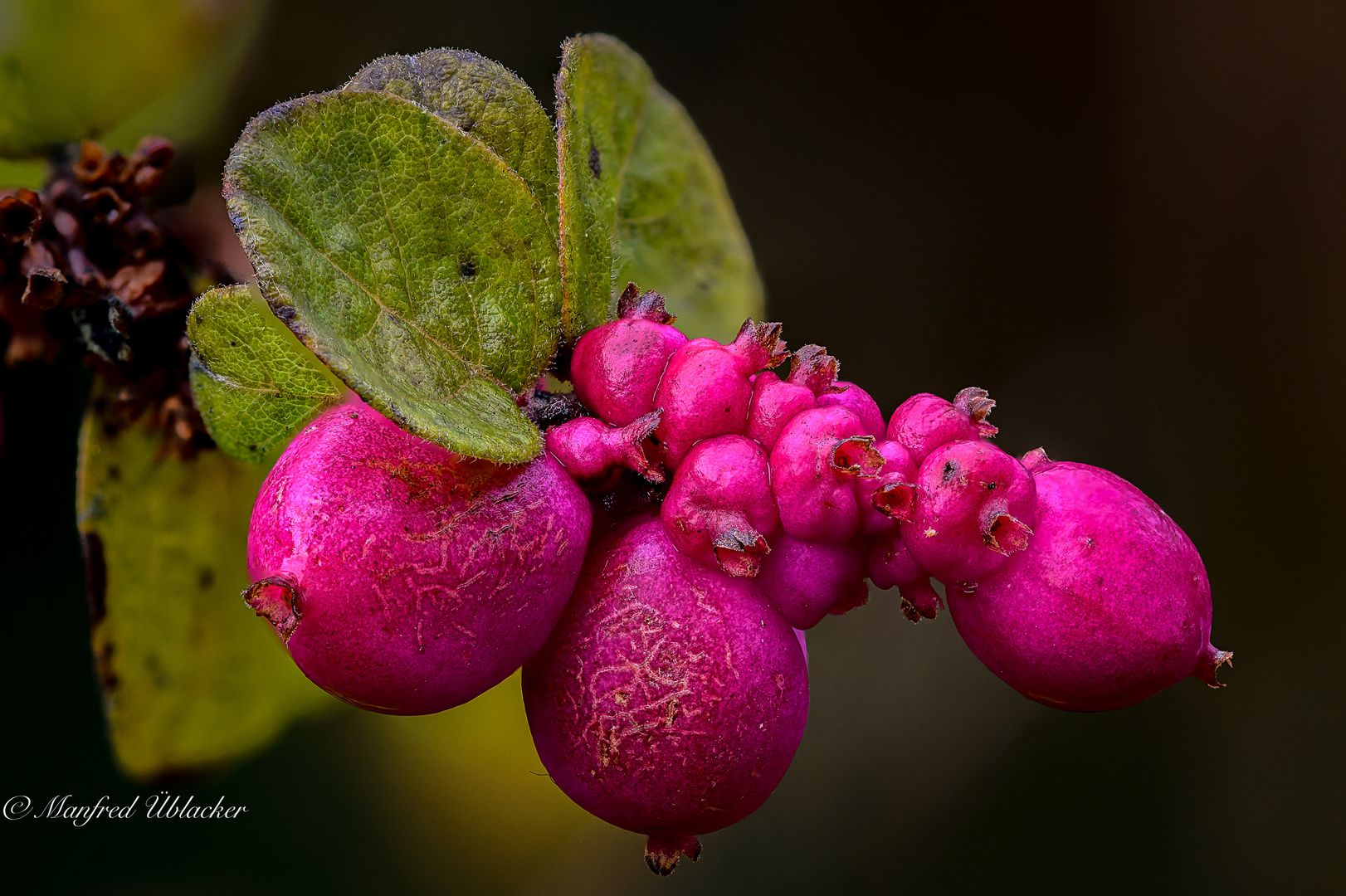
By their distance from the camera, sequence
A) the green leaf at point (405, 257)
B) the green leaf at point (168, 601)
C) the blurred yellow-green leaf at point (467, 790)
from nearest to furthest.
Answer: the green leaf at point (405, 257) < the green leaf at point (168, 601) < the blurred yellow-green leaf at point (467, 790)

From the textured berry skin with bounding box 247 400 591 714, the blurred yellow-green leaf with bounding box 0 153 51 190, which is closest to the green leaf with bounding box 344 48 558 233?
the textured berry skin with bounding box 247 400 591 714

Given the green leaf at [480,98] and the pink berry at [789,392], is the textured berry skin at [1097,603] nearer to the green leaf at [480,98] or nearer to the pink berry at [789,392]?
the pink berry at [789,392]

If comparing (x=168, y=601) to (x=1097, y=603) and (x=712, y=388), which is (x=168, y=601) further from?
(x=1097, y=603)

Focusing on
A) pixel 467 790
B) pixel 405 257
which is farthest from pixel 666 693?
pixel 467 790

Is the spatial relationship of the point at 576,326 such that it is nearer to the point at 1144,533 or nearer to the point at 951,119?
the point at 1144,533

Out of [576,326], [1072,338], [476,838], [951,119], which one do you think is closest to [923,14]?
[951,119]

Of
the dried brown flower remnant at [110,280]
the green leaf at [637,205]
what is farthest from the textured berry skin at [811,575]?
the dried brown flower remnant at [110,280]

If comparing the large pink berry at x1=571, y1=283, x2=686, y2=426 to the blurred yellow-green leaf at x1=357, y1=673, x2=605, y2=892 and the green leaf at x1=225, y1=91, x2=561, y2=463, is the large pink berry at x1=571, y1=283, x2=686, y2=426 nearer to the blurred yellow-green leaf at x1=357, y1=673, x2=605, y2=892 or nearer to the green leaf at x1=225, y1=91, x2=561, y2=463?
the green leaf at x1=225, y1=91, x2=561, y2=463
